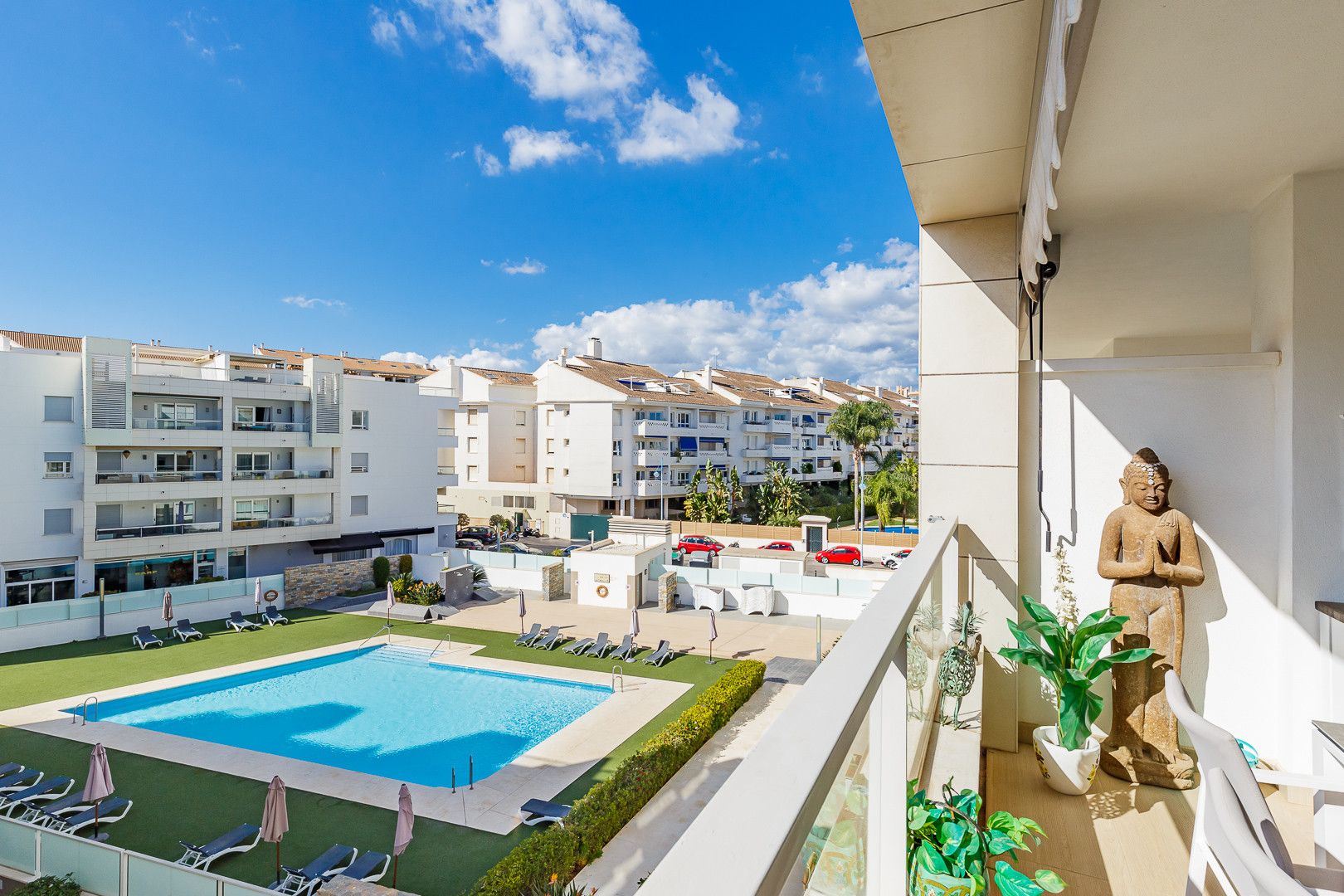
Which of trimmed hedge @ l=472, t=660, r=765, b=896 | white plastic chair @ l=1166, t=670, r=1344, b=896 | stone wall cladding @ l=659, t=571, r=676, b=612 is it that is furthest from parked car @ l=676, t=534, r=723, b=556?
white plastic chair @ l=1166, t=670, r=1344, b=896

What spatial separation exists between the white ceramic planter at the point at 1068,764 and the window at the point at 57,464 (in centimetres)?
2669

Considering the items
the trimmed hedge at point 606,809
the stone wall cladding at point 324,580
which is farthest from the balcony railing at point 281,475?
the trimmed hedge at point 606,809

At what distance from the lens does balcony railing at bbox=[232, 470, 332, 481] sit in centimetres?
2334

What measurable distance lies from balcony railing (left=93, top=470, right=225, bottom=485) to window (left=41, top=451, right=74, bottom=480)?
83 centimetres

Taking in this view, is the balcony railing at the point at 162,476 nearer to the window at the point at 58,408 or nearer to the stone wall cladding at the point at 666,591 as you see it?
the window at the point at 58,408

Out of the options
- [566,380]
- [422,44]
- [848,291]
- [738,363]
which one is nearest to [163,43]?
[422,44]

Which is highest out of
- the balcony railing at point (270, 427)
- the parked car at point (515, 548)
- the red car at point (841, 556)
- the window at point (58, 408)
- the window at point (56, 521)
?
the window at point (58, 408)

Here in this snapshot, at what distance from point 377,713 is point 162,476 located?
14.4 meters

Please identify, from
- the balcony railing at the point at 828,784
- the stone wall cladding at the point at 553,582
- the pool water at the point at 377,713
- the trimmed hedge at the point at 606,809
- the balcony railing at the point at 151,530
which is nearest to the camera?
the balcony railing at the point at 828,784

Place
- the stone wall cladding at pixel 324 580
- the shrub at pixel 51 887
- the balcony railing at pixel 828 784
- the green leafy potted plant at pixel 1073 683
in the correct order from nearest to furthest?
the balcony railing at pixel 828 784, the green leafy potted plant at pixel 1073 683, the shrub at pixel 51 887, the stone wall cladding at pixel 324 580

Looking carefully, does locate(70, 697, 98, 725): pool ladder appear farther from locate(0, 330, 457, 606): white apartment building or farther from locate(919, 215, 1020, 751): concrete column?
locate(919, 215, 1020, 751): concrete column

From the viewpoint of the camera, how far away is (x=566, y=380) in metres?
37.6

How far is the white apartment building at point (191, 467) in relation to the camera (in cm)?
1991

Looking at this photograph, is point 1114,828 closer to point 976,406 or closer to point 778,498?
point 976,406
